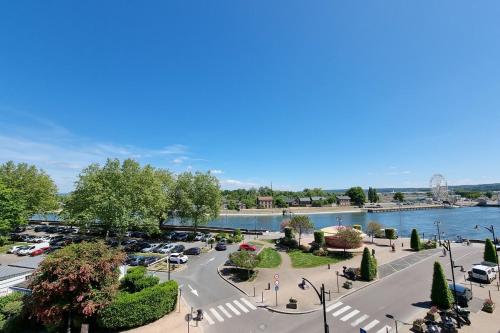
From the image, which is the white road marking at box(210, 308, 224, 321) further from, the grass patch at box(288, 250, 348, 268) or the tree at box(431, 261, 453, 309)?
the tree at box(431, 261, 453, 309)

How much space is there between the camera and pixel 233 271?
33.5 m

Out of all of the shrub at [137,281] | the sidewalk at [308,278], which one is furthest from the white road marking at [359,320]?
the shrub at [137,281]

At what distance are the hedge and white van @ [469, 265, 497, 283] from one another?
31.4 m

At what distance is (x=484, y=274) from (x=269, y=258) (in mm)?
24101

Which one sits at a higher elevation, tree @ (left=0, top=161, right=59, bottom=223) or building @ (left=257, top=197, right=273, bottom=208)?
tree @ (left=0, top=161, right=59, bottom=223)

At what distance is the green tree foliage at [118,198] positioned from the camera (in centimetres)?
4144

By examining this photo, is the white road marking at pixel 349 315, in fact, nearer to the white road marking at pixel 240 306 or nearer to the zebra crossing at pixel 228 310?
the zebra crossing at pixel 228 310

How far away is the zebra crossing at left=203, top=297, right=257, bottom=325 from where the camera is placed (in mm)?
21688

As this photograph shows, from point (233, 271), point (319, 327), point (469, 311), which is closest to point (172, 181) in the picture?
point (233, 271)

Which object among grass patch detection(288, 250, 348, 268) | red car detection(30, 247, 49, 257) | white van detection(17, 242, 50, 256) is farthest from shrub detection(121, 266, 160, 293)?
white van detection(17, 242, 50, 256)

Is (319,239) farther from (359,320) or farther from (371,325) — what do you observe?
(371,325)

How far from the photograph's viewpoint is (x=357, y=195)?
16738cm

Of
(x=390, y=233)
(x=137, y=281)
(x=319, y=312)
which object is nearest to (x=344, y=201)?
(x=390, y=233)

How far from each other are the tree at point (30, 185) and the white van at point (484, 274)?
74.5 m
